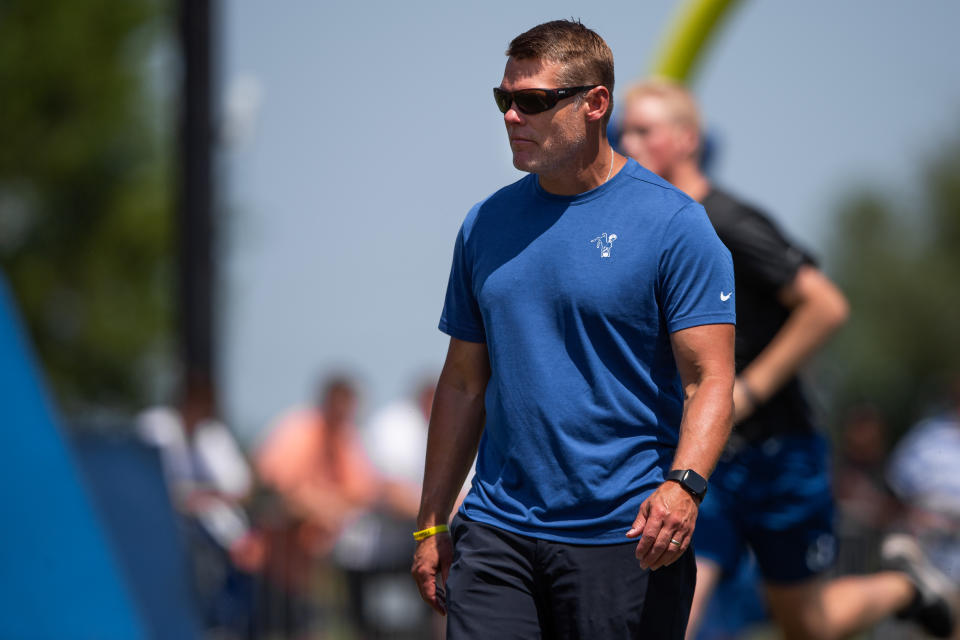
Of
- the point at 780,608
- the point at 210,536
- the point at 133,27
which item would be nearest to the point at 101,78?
the point at 133,27

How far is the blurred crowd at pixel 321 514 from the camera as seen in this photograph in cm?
942

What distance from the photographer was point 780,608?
532 centimetres

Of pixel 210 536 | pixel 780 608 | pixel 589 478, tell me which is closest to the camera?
pixel 589 478

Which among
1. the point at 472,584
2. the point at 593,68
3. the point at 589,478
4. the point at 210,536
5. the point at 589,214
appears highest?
the point at 593,68

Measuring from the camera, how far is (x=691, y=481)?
3.09 meters

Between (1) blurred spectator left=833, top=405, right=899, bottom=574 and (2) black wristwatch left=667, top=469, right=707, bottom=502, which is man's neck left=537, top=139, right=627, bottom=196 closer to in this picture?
(2) black wristwatch left=667, top=469, right=707, bottom=502

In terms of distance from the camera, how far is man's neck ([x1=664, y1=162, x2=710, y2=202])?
495 centimetres

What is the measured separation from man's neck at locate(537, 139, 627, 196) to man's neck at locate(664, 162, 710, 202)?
152 cm

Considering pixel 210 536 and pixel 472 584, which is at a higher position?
pixel 472 584

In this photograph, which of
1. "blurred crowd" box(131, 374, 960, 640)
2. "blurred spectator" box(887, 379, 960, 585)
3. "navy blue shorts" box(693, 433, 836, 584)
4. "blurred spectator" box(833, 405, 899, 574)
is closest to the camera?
"navy blue shorts" box(693, 433, 836, 584)

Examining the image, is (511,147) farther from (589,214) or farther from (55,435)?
(55,435)

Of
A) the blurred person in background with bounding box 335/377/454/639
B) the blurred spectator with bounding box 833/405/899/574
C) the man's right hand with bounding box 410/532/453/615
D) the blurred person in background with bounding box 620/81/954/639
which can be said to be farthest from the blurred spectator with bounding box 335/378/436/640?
the man's right hand with bounding box 410/532/453/615

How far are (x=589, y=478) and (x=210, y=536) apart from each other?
6.02m

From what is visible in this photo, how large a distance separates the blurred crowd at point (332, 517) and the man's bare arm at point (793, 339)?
4328mm
